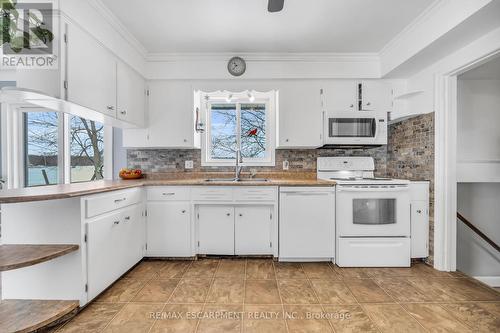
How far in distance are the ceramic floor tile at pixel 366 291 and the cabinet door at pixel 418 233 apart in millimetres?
795

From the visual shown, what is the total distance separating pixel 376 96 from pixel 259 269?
8.19ft

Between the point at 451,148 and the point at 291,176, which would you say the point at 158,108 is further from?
the point at 451,148

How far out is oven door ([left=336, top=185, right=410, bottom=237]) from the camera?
8.07 feet

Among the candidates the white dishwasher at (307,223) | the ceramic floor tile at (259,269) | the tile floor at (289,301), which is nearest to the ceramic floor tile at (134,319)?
the tile floor at (289,301)

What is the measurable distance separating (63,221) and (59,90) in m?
0.95

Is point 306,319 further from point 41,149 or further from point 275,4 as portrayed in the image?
point 41,149

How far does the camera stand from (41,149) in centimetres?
288

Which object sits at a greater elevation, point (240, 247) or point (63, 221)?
point (63, 221)

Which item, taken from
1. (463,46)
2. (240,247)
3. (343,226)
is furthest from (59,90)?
(463,46)

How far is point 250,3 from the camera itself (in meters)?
1.98

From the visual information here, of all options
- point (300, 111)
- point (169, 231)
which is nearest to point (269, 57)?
point (300, 111)

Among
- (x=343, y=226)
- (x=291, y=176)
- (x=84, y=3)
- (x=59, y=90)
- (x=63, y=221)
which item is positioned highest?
(x=84, y=3)

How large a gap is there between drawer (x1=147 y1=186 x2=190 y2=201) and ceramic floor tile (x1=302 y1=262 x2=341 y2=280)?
148cm

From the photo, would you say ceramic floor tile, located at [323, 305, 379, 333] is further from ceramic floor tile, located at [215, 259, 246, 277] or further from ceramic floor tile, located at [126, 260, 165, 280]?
ceramic floor tile, located at [126, 260, 165, 280]
